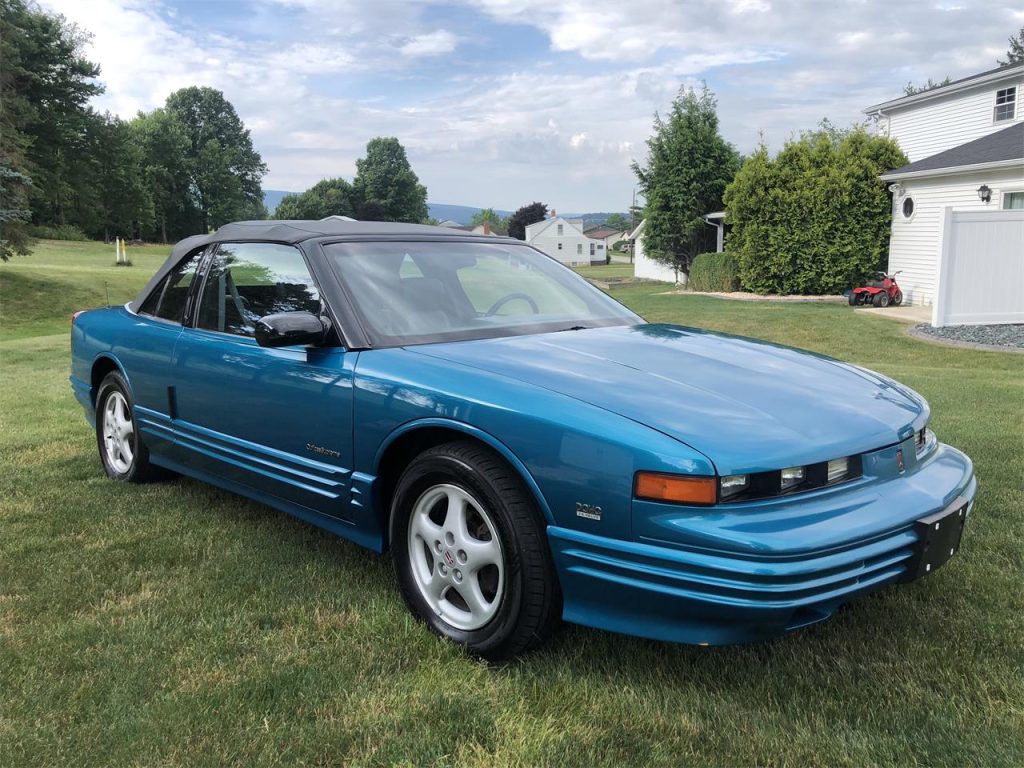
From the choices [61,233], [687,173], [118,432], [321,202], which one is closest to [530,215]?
[321,202]

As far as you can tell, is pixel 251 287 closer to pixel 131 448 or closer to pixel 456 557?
pixel 131 448

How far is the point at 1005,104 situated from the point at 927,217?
217 inches

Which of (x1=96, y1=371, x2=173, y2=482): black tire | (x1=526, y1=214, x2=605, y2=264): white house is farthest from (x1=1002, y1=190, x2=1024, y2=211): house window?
(x1=526, y1=214, x2=605, y2=264): white house

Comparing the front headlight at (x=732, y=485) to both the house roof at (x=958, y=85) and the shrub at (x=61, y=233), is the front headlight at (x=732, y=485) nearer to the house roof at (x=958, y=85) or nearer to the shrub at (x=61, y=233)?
the house roof at (x=958, y=85)

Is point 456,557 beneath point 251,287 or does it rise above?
beneath

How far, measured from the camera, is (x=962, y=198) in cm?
1862

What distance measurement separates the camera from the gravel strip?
12344 millimetres

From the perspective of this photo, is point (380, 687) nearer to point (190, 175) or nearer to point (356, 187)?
point (190, 175)

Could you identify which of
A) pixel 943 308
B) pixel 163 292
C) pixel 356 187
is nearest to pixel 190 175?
pixel 356 187

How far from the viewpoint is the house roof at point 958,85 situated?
21.8 meters

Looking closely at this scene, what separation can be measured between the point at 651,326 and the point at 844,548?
1.75 meters

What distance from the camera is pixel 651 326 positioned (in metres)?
3.85

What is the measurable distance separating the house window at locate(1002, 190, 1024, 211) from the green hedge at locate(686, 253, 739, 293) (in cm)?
842

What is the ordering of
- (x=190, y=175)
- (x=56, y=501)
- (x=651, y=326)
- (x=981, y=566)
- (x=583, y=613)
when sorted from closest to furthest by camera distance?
(x=583, y=613) → (x=981, y=566) → (x=651, y=326) → (x=56, y=501) → (x=190, y=175)
